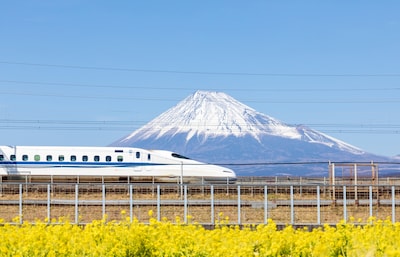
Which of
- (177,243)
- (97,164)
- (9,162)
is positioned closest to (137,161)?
(97,164)

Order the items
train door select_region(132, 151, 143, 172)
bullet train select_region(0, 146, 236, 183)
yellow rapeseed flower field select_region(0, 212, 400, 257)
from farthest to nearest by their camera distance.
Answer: train door select_region(132, 151, 143, 172)
bullet train select_region(0, 146, 236, 183)
yellow rapeseed flower field select_region(0, 212, 400, 257)

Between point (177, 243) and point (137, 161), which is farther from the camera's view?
point (137, 161)

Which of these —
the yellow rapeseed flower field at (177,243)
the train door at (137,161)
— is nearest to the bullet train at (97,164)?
the train door at (137,161)

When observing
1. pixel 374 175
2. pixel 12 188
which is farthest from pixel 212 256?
pixel 12 188

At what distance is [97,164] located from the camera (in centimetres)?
6000

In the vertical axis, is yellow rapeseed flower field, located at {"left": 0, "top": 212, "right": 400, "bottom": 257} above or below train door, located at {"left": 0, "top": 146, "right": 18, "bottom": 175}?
below

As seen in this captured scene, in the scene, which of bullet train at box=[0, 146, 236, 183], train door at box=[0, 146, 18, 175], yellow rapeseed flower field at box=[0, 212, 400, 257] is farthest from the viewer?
train door at box=[0, 146, 18, 175]

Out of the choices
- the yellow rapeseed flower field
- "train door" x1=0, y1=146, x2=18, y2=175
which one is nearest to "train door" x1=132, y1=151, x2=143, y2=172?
"train door" x1=0, y1=146, x2=18, y2=175

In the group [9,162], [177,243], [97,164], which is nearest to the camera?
[177,243]

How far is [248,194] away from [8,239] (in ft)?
113

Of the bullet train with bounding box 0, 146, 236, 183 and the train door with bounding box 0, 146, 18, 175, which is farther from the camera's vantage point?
the train door with bounding box 0, 146, 18, 175

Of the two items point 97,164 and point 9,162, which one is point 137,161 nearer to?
point 97,164

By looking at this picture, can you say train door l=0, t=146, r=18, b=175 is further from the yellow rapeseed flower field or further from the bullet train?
the yellow rapeseed flower field

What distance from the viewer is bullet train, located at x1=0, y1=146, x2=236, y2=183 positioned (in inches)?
2304
